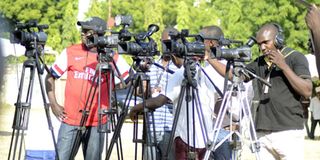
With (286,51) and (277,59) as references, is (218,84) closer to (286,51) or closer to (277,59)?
(277,59)

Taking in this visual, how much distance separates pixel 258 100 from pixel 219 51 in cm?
127

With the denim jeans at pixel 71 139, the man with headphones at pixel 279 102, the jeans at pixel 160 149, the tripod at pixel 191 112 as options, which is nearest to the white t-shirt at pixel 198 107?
the tripod at pixel 191 112

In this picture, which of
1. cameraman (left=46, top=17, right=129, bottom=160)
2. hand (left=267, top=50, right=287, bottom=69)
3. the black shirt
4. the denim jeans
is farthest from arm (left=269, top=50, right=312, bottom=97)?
the denim jeans

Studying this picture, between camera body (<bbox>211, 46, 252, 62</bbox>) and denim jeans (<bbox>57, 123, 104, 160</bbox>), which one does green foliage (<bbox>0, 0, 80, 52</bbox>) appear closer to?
denim jeans (<bbox>57, 123, 104, 160</bbox>)

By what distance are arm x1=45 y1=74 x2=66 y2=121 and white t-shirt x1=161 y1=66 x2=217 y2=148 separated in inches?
47.5

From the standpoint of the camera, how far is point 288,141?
27.4ft

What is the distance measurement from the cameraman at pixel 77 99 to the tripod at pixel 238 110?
4.51ft

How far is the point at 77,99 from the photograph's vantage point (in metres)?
8.59

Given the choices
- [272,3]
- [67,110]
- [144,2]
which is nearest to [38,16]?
[144,2]

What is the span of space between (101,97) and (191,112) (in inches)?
39.1

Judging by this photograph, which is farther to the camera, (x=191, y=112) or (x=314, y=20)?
(x=191, y=112)

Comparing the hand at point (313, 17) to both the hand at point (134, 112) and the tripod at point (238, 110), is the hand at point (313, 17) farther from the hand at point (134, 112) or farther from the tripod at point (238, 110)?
the hand at point (134, 112)

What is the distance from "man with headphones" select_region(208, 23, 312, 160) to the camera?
834 cm

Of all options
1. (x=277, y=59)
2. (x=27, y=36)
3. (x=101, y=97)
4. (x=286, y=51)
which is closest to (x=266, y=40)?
(x=286, y=51)
